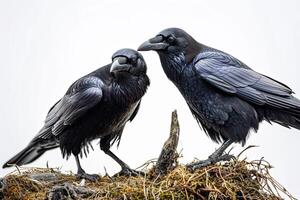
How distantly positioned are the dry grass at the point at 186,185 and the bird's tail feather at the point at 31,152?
1.12 m

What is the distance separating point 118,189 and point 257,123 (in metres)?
1.79

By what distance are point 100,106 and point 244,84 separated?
1.53 meters

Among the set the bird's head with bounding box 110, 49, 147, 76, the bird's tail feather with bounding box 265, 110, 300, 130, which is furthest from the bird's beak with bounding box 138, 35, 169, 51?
the bird's tail feather with bounding box 265, 110, 300, 130

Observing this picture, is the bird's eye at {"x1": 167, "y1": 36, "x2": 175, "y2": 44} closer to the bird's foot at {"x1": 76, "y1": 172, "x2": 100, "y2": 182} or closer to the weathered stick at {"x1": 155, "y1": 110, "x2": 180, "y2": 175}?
the weathered stick at {"x1": 155, "y1": 110, "x2": 180, "y2": 175}

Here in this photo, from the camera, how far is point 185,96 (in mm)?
6301

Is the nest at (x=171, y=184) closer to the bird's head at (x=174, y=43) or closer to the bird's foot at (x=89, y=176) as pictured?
the bird's foot at (x=89, y=176)

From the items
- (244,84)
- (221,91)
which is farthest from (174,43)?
(244,84)

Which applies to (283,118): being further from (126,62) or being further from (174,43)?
(126,62)

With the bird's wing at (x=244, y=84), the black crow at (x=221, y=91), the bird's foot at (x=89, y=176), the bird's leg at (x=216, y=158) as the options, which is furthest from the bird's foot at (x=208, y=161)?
the bird's foot at (x=89, y=176)

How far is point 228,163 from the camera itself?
18.0 ft

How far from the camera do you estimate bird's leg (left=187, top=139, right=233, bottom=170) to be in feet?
18.3

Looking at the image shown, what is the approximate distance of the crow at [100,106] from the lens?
6.27m

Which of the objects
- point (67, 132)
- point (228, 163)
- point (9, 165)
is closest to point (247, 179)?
point (228, 163)

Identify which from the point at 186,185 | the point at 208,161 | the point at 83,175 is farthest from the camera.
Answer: the point at 83,175
